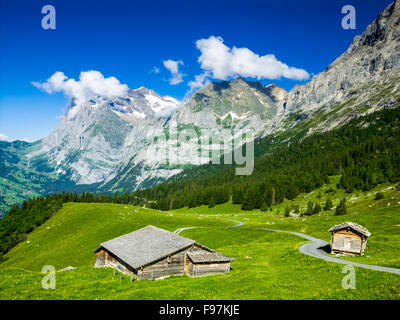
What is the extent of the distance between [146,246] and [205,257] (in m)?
9.24

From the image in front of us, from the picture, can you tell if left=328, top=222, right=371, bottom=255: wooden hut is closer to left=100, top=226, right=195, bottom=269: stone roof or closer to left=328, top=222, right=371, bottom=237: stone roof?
left=328, top=222, right=371, bottom=237: stone roof

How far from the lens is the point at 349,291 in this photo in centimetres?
2366

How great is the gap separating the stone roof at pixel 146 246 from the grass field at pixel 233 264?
2866 millimetres

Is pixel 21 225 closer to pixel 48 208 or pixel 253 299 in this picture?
pixel 48 208

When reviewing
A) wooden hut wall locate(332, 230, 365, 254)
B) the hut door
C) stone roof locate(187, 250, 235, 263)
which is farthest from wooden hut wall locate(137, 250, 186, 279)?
the hut door

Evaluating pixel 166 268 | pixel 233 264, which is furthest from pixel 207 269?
pixel 233 264

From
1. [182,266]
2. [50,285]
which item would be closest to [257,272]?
[182,266]

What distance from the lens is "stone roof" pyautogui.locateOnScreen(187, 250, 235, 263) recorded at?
122 ft

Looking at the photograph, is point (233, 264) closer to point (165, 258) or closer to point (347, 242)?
point (165, 258)

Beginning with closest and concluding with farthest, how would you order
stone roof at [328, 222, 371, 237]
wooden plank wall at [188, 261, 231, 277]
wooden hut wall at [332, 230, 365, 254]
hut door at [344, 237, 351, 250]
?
wooden plank wall at [188, 261, 231, 277]
stone roof at [328, 222, 371, 237]
wooden hut wall at [332, 230, 365, 254]
hut door at [344, 237, 351, 250]

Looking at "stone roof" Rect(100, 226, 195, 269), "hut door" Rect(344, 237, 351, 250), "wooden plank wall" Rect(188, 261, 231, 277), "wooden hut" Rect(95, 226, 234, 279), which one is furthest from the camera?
"hut door" Rect(344, 237, 351, 250)

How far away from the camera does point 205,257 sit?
38.5 meters
